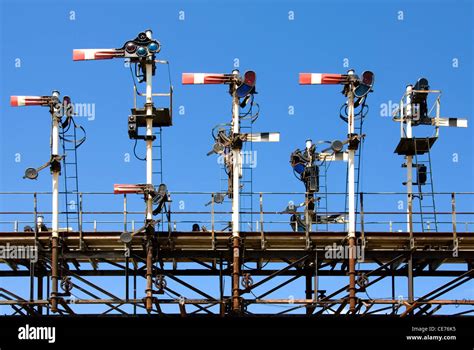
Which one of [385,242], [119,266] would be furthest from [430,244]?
[119,266]

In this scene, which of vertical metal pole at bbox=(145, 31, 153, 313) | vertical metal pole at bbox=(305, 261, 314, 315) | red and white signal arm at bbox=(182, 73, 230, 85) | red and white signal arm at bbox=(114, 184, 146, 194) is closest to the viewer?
vertical metal pole at bbox=(145, 31, 153, 313)

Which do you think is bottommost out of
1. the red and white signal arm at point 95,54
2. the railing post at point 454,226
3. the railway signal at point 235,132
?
the railing post at point 454,226

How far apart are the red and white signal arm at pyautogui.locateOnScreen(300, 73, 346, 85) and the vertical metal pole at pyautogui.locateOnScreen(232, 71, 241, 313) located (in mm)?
2753

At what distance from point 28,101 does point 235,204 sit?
8.92 m

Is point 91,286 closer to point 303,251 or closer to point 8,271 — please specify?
point 8,271

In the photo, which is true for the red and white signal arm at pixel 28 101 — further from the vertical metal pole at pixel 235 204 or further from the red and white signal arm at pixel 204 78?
the vertical metal pole at pixel 235 204

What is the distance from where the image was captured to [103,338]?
1419 inches

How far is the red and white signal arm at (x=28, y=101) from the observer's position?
42969mm

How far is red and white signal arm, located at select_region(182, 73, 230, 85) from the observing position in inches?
1683

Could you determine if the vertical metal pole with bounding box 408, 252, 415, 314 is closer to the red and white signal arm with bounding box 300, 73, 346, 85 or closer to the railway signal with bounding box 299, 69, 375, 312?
Answer: the railway signal with bounding box 299, 69, 375, 312

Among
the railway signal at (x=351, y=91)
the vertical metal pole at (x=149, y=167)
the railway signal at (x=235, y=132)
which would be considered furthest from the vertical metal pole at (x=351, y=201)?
the vertical metal pole at (x=149, y=167)

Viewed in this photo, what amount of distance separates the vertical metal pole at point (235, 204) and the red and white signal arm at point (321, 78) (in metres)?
2.75

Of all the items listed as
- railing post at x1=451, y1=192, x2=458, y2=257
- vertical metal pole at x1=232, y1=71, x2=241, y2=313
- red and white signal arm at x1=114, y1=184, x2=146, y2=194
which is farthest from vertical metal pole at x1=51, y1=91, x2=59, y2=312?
railing post at x1=451, y1=192, x2=458, y2=257

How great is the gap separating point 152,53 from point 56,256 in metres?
8.47
